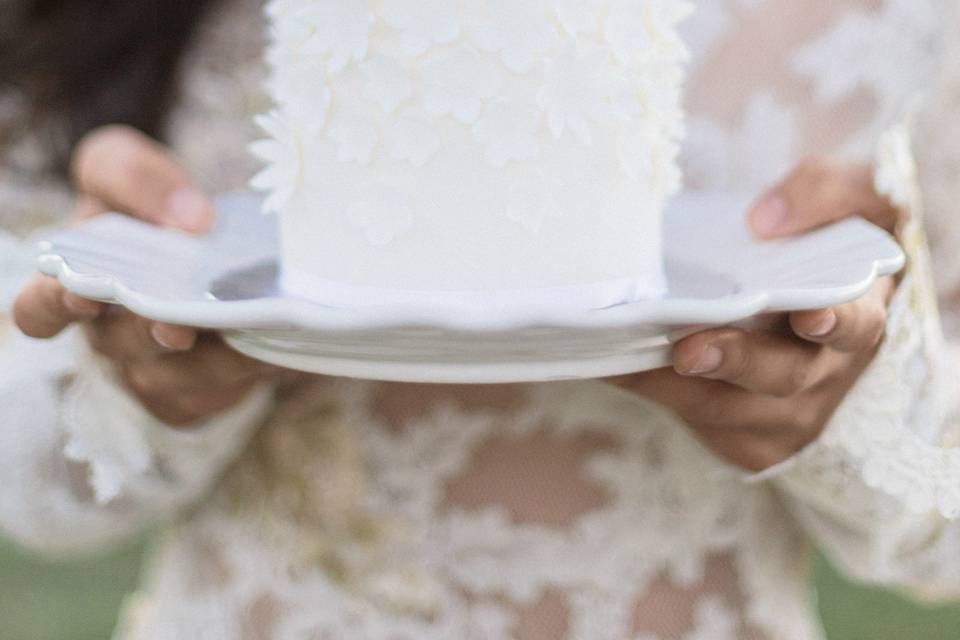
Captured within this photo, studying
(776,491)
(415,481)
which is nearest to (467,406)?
(415,481)

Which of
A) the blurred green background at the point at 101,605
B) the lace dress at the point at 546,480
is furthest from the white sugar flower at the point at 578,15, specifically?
the blurred green background at the point at 101,605

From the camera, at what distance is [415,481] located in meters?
0.94

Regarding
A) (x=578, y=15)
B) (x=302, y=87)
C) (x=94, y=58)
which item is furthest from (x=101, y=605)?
(x=578, y=15)

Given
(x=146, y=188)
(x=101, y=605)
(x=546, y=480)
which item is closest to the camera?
(x=146, y=188)

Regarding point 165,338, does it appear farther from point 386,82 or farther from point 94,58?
point 94,58

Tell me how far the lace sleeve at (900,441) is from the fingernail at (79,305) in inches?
17.9

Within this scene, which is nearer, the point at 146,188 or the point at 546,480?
the point at 146,188

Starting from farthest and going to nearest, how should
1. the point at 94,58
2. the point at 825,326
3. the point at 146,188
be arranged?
the point at 94,58 < the point at 146,188 < the point at 825,326

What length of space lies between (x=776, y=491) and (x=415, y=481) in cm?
31

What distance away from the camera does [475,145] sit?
2.02ft

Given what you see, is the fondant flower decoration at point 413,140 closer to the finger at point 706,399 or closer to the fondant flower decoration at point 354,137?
the fondant flower decoration at point 354,137

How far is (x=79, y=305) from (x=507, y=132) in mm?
261

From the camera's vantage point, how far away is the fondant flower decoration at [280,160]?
2.16 ft

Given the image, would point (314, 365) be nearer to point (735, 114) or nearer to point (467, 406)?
point (467, 406)
